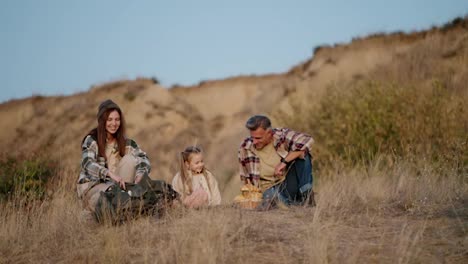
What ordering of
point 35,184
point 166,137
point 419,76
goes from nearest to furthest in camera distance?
point 35,184 → point 419,76 → point 166,137

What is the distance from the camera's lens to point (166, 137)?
25375 millimetres

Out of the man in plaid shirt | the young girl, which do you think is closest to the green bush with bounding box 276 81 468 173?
the man in plaid shirt

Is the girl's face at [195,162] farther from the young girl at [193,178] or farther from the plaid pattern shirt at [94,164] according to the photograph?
the plaid pattern shirt at [94,164]

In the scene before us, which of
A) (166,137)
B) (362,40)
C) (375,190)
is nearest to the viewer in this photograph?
(375,190)

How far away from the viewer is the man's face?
8.33m

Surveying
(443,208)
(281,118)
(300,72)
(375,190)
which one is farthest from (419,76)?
(443,208)

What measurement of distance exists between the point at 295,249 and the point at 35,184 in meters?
7.23

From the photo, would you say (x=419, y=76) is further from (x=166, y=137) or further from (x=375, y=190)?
(x=375, y=190)

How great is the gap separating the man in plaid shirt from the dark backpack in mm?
1783

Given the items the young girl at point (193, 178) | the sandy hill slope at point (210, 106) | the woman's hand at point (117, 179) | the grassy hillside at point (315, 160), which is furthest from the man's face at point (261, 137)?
the sandy hill slope at point (210, 106)

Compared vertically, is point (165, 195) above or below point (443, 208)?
above

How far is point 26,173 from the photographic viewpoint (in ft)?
37.2

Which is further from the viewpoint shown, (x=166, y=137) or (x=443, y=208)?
(x=166, y=137)

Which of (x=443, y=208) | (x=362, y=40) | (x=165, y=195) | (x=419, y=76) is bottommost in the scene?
(x=443, y=208)
